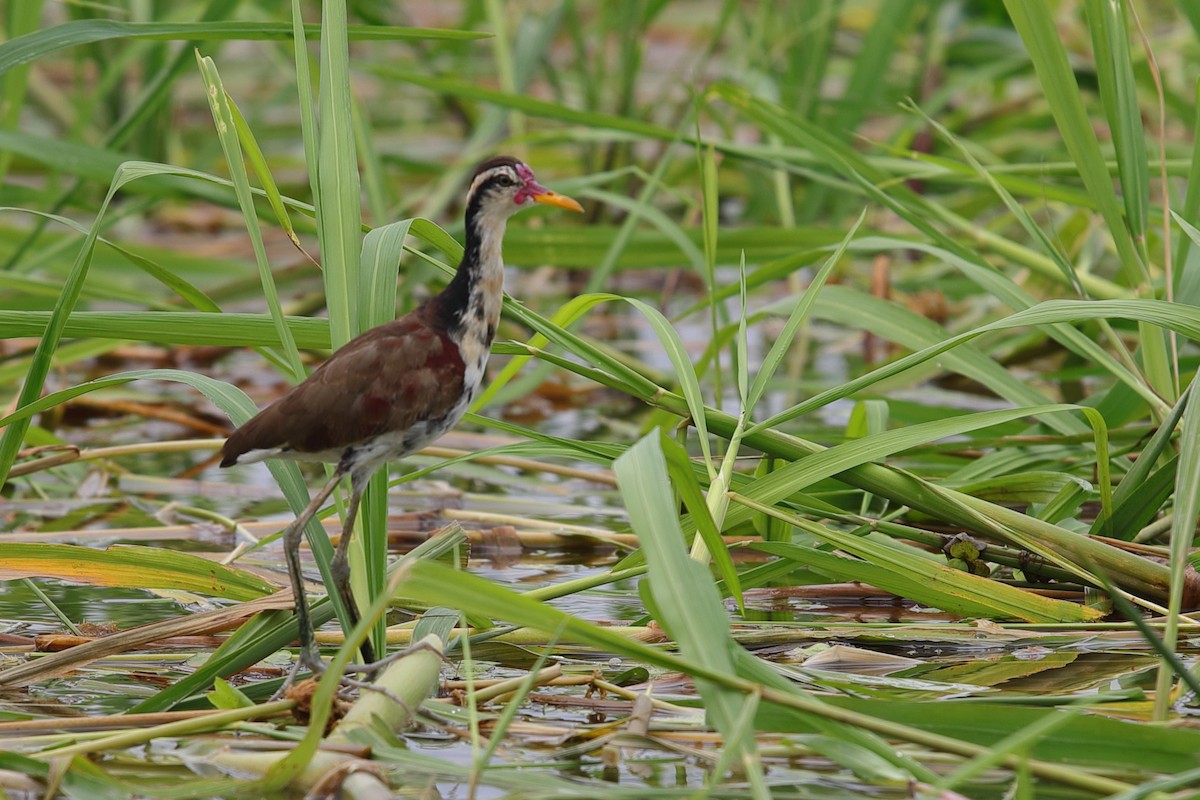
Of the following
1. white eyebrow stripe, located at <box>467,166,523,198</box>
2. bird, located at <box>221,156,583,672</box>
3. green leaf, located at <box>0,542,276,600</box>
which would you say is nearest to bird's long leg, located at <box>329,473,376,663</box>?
bird, located at <box>221,156,583,672</box>

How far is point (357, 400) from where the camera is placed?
105 inches

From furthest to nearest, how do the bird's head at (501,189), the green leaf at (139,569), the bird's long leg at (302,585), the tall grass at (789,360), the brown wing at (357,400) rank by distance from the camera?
Result: the green leaf at (139,569) → the bird's head at (501,189) → the bird's long leg at (302,585) → the brown wing at (357,400) → the tall grass at (789,360)

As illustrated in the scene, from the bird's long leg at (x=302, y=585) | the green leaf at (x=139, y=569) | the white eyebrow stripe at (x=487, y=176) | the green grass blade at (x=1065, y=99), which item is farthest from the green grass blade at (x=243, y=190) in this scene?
the green grass blade at (x=1065, y=99)

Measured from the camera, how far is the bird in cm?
266

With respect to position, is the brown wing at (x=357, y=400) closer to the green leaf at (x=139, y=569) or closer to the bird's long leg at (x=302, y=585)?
the bird's long leg at (x=302, y=585)

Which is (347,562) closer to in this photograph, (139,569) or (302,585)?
(302,585)

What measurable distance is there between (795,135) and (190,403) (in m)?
2.64

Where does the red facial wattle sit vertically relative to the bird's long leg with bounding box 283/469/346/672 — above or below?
above

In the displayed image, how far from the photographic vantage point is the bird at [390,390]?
2.66 meters

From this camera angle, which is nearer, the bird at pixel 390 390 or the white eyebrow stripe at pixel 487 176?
the bird at pixel 390 390

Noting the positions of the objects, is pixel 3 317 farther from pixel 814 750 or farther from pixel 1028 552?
pixel 1028 552

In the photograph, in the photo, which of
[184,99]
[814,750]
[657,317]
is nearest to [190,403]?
[657,317]

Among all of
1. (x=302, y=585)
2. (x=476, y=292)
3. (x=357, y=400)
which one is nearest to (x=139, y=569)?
(x=302, y=585)

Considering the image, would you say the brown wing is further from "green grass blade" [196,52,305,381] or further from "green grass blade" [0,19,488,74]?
"green grass blade" [0,19,488,74]
